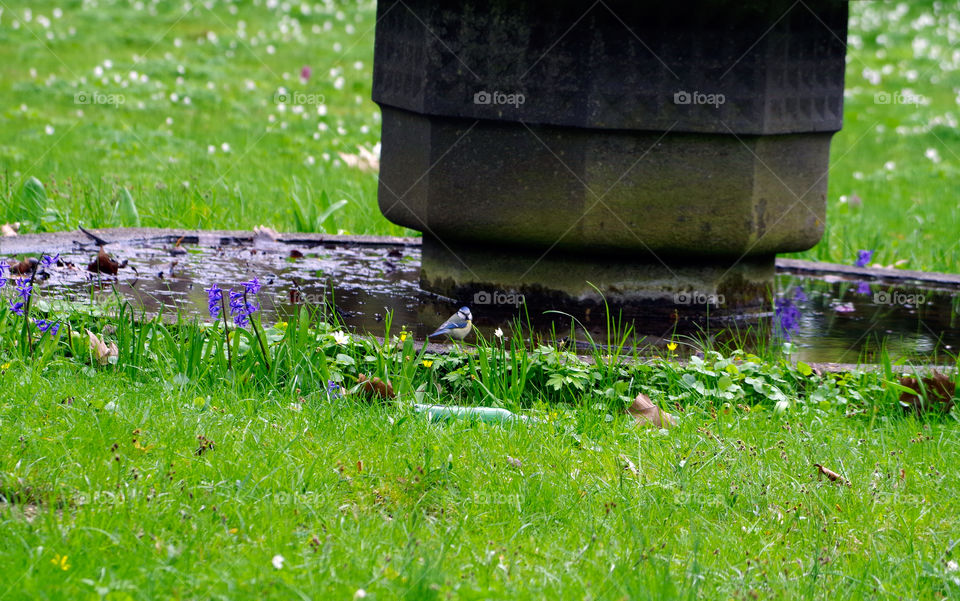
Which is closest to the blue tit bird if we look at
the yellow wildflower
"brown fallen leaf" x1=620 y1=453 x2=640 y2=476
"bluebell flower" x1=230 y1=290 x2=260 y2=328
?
"bluebell flower" x1=230 y1=290 x2=260 y2=328

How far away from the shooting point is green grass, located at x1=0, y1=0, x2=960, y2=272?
22.1ft

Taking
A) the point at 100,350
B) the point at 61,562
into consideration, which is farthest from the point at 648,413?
the point at 61,562

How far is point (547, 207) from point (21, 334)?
187cm

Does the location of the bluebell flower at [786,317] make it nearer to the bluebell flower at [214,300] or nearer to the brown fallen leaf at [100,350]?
the bluebell flower at [214,300]

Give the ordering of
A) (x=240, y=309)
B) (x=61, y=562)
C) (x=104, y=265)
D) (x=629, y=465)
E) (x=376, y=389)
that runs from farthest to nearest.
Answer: (x=104, y=265) → (x=240, y=309) → (x=376, y=389) → (x=629, y=465) → (x=61, y=562)

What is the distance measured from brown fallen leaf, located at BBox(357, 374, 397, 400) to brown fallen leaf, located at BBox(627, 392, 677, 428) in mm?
712

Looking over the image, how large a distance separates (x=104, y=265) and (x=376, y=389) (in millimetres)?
1625

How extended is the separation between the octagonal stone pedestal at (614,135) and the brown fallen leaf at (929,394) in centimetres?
98

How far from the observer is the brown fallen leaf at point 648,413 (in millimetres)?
3408

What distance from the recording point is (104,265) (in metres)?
4.55

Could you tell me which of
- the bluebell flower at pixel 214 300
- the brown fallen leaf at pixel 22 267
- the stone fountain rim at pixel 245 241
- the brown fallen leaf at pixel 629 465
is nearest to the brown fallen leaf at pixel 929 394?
the brown fallen leaf at pixel 629 465

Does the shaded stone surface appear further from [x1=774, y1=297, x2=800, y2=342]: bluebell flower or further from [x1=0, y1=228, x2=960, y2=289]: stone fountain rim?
[x1=0, y1=228, x2=960, y2=289]: stone fountain rim

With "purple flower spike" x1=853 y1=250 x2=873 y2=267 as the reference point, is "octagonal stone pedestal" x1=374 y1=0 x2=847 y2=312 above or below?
above

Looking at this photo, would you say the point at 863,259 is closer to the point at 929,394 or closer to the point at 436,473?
the point at 929,394
